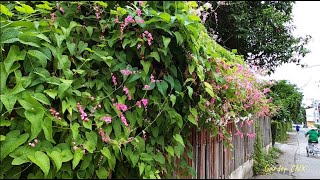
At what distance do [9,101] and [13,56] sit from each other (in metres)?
0.19

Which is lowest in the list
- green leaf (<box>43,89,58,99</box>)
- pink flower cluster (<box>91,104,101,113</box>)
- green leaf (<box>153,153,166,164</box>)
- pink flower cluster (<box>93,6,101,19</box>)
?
green leaf (<box>153,153,166,164</box>)

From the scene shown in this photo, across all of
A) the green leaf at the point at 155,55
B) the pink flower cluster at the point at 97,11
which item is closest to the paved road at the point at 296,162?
the green leaf at the point at 155,55

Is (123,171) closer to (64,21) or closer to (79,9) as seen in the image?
(64,21)

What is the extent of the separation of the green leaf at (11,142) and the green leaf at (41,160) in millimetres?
63

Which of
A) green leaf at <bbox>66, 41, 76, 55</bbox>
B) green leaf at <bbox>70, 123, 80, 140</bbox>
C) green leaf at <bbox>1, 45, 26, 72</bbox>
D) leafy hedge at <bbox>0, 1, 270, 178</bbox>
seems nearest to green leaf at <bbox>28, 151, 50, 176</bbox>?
leafy hedge at <bbox>0, 1, 270, 178</bbox>

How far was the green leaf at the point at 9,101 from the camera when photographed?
90 cm

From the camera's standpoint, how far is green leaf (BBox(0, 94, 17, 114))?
902mm

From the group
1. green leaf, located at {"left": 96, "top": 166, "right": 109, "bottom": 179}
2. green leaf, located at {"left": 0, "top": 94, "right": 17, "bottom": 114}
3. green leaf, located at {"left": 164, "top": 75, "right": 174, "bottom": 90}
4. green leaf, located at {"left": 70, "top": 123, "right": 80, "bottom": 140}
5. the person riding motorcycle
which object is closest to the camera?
Result: the person riding motorcycle

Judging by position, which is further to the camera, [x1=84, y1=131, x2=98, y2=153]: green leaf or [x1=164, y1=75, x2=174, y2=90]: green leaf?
[x1=164, y1=75, x2=174, y2=90]: green leaf

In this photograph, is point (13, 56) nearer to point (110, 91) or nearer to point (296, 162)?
point (110, 91)

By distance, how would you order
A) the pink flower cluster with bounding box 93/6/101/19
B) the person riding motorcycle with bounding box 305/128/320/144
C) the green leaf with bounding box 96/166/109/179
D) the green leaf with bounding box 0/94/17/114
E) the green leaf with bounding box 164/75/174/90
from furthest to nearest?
the pink flower cluster with bounding box 93/6/101/19
the green leaf with bounding box 164/75/174/90
the green leaf with bounding box 96/166/109/179
the green leaf with bounding box 0/94/17/114
the person riding motorcycle with bounding box 305/128/320/144

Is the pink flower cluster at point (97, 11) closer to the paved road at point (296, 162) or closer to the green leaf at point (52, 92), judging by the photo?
the green leaf at point (52, 92)

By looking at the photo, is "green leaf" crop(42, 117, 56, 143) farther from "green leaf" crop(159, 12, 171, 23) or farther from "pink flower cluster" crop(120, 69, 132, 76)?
"green leaf" crop(159, 12, 171, 23)

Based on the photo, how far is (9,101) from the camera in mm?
920
